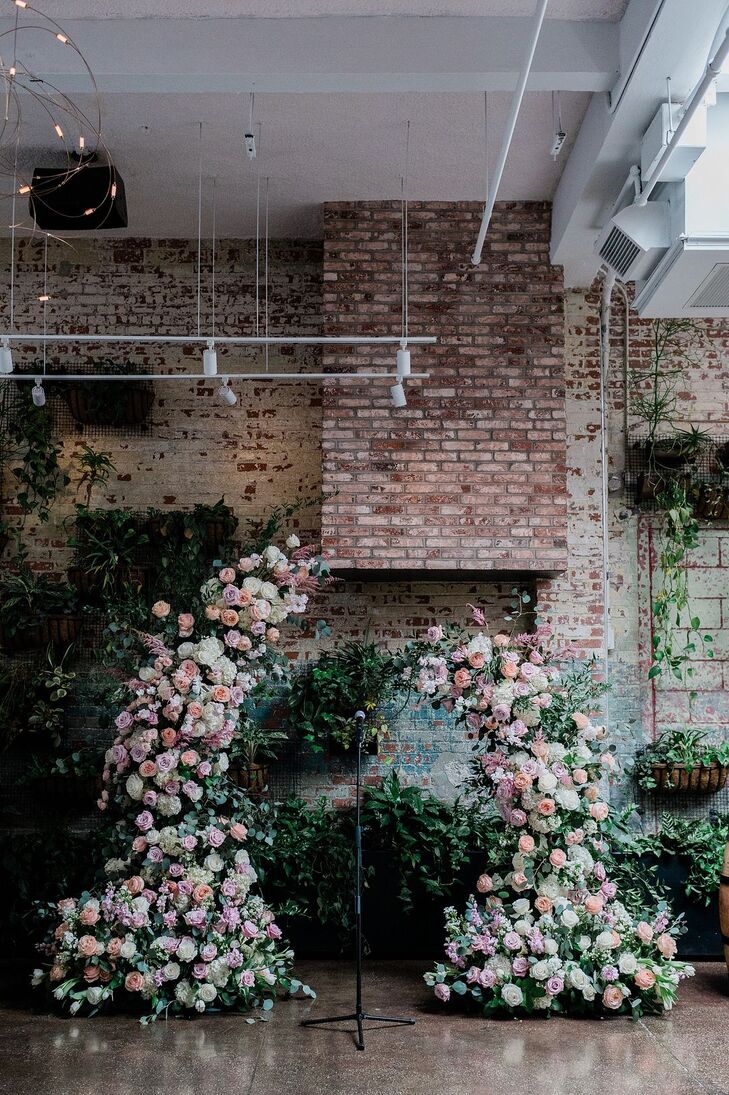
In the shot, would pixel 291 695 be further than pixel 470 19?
Yes

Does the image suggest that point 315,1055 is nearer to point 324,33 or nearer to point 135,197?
point 324,33

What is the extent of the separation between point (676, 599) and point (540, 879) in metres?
2.38

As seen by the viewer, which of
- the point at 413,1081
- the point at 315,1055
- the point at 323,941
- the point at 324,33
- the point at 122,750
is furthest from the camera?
the point at 323,941

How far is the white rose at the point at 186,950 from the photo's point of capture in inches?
203

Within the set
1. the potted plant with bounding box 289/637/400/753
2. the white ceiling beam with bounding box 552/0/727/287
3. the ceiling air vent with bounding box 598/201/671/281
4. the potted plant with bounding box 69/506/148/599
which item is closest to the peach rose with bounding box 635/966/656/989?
the potted plant with bounding box 289/637/400/753

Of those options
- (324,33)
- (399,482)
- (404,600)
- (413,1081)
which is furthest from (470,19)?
(413,1081)

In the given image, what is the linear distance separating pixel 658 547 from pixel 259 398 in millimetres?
2965

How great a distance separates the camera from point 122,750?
18.4 feet

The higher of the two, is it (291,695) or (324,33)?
(324,33)

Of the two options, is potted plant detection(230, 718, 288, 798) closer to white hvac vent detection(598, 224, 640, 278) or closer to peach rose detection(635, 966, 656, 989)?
peach rose detection(635, 966, 656, 989)

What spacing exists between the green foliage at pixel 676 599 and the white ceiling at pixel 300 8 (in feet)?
10.5

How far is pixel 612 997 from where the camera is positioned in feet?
16.7

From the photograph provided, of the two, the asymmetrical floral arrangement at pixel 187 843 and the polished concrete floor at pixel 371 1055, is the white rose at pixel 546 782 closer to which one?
the polished concrete floor at pixel 371 1055

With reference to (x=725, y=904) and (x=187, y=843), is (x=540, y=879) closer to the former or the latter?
(x=725, y=904)
